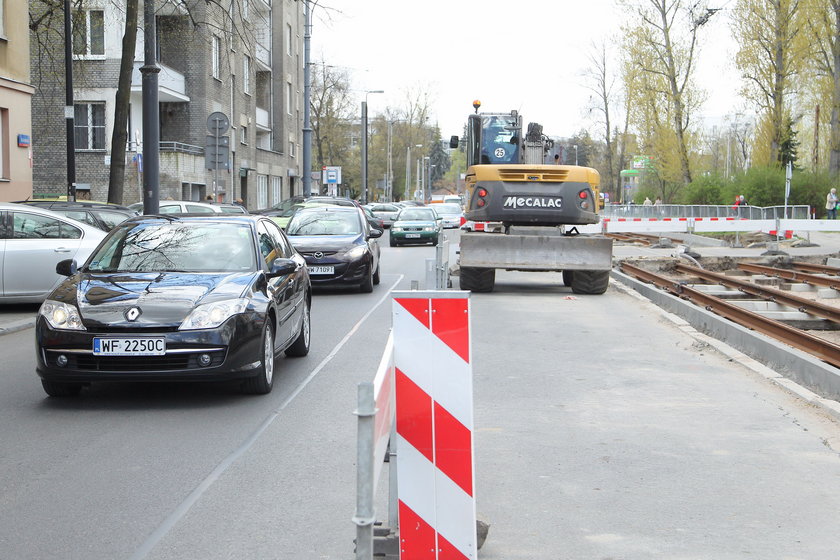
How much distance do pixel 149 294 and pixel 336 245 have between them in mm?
9660

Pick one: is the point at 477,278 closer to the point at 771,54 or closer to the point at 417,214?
the point at 417,214

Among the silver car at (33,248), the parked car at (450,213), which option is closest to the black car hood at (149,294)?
the silver car at (33,248)

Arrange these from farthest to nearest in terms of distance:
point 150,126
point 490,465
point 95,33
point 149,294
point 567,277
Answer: point 95,33 < point 567,277 < point 150,126 < point 149,294 < point 490,465

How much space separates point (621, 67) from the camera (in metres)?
59.5

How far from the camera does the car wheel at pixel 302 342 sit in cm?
1052

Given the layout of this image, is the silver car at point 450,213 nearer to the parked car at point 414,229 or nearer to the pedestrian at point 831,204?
the parked car at point 414,229

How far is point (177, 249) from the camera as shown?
926cm

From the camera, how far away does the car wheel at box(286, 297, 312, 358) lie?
34.5 ft

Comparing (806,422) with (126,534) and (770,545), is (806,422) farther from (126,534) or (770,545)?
(126,534)

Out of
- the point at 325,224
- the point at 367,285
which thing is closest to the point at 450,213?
the point at 325,224

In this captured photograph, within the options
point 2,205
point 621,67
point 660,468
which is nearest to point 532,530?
point 660,468

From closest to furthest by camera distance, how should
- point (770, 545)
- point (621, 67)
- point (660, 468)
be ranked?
point (770, 545)
point (660, 468)
point (621, 67)

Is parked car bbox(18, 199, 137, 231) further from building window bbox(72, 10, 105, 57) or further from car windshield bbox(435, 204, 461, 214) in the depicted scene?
car windshield bbox(435, 204, 461, 214)

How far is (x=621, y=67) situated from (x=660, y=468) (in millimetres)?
55778
